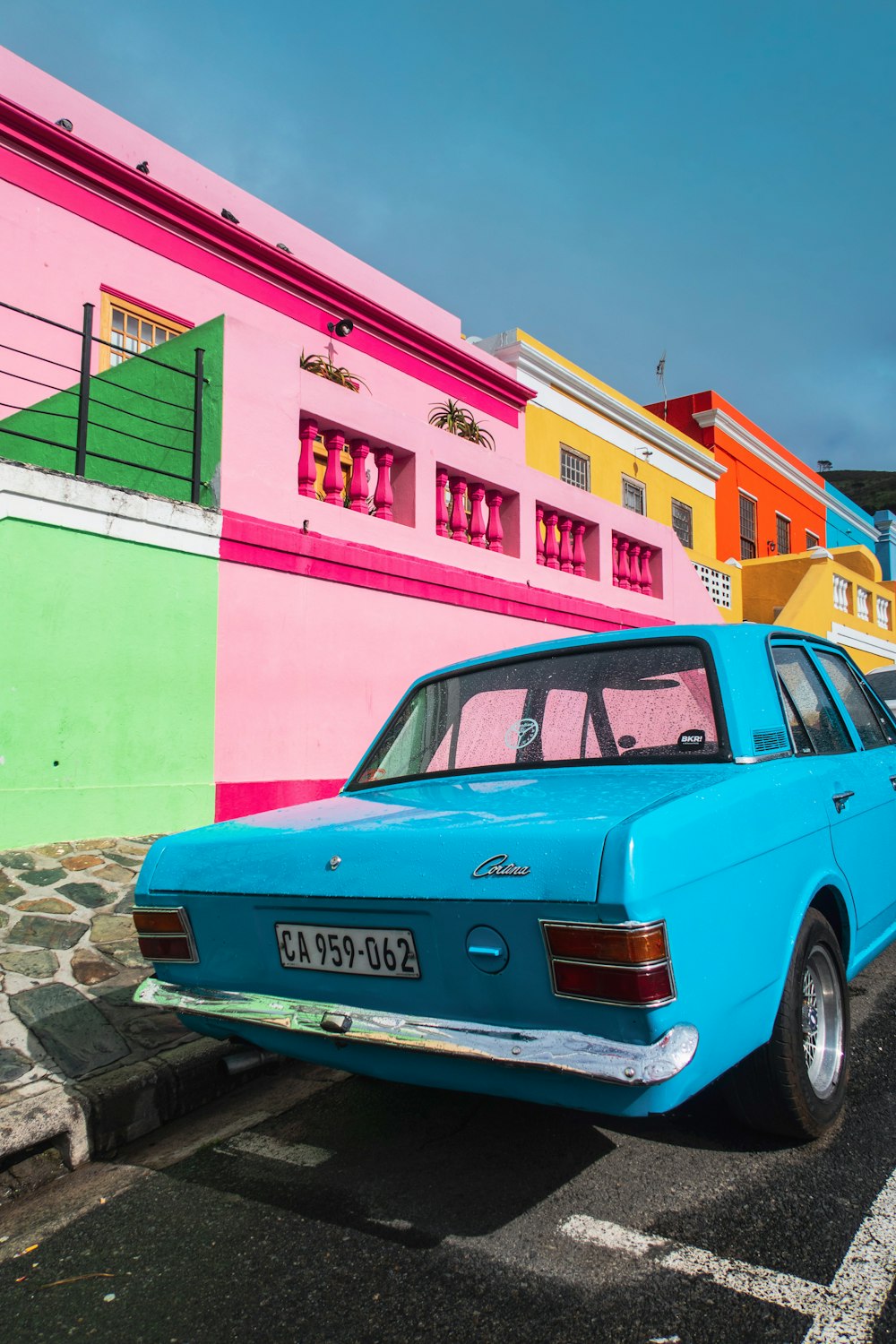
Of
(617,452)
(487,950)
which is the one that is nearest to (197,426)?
(487,950)

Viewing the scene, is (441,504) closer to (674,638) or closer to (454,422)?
(454,422)

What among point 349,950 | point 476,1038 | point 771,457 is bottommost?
point 476,1038

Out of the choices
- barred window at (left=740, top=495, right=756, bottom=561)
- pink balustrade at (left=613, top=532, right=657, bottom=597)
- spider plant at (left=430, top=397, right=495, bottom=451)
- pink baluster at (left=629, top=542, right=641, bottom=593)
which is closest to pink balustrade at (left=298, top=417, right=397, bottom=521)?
spider plant at (left=430, top=397, right=495, bottom=451)

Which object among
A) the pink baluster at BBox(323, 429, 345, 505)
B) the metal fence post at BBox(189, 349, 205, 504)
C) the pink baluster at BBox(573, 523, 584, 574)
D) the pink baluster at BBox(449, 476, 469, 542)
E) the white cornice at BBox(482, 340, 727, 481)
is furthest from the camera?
the white cornice at BBox(482, 340, 727, 481)

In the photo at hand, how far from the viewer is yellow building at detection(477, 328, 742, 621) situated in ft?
48.9

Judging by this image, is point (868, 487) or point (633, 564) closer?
point (633, 564)

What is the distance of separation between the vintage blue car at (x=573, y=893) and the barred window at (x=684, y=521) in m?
15.6

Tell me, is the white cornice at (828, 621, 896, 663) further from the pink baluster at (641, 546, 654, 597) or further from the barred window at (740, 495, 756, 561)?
the pink baluster at (641, 546, 654, 597)

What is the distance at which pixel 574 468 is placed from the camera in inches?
625

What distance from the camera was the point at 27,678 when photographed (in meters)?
5.54

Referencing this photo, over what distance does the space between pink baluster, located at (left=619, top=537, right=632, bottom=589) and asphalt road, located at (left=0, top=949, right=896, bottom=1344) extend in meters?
8.16

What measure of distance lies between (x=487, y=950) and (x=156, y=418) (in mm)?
6158

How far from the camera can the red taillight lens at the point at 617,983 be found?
202 cm

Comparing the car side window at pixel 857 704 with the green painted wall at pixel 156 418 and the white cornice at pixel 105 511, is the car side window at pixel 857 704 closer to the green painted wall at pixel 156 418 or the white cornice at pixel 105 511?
the white cornice at pixel 105 511
